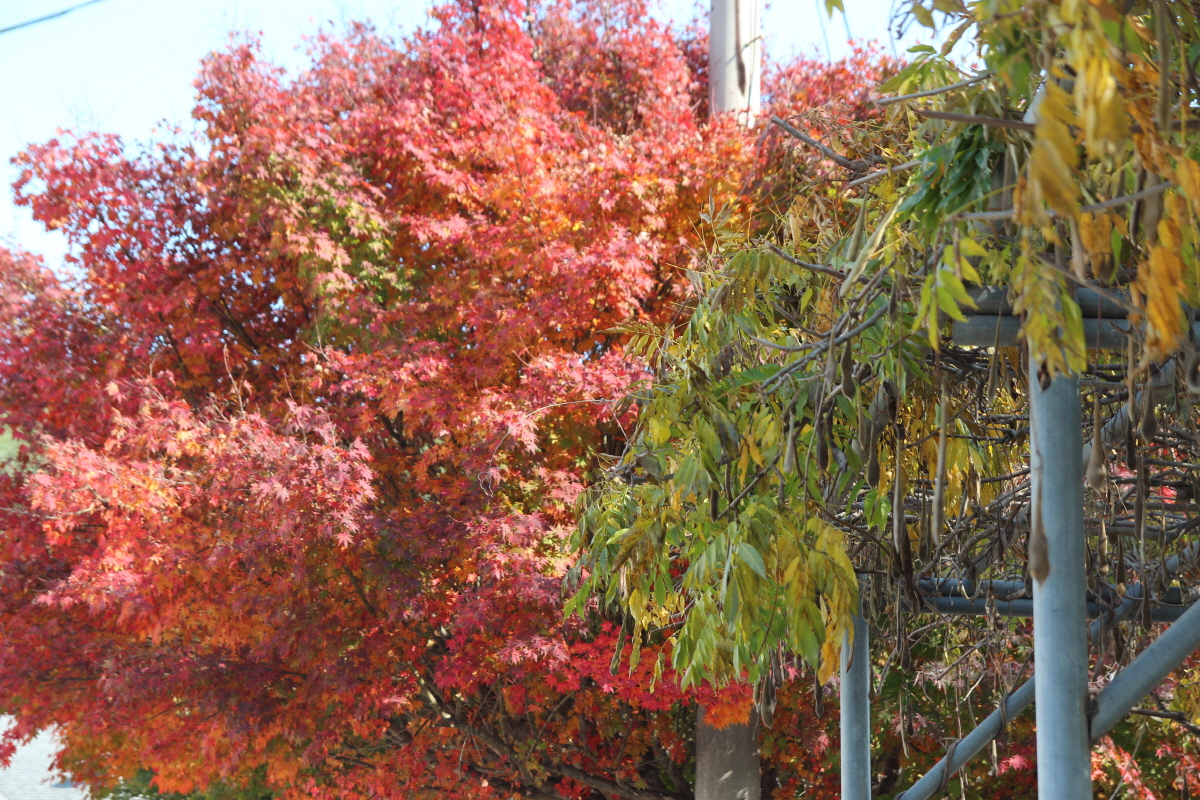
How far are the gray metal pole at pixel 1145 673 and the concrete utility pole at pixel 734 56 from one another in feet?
26.2

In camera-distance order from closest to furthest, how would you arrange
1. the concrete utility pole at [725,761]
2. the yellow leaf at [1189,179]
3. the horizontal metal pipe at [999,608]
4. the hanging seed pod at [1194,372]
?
1. the yellow leaf at [1189,179]
2. the hanging seed pod at [1194,372]
3. the horizontal metal pipe at [999,608]
4. the concrete utility pole at [725,761]

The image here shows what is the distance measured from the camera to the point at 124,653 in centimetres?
723

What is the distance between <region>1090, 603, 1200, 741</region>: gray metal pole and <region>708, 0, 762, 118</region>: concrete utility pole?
26.2ft

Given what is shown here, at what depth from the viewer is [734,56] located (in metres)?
9.44

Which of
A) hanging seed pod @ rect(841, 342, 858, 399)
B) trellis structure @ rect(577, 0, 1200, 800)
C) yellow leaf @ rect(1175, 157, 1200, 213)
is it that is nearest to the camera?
yellow leaf @ rect(1175, 157, 1200, 213)

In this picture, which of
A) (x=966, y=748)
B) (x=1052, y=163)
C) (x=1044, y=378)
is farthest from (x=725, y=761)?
(x=1052, y=163)

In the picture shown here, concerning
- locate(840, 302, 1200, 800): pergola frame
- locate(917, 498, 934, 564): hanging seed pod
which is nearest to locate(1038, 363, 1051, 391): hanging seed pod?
locate(840, 302, 1200, 800): pergola frame

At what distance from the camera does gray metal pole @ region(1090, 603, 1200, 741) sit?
174cm

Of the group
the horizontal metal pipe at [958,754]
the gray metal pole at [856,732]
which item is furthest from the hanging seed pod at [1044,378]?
the gray metal pole at [856,732]

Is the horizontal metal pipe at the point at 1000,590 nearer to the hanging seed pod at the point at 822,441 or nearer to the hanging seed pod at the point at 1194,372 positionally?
the hanging seed pod at the point at 822,441

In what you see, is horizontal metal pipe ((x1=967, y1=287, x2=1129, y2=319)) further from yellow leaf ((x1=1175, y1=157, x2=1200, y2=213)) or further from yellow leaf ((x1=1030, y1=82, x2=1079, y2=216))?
yellow leaf ((x1=1030, y1=82, x2=1079, y2=216))

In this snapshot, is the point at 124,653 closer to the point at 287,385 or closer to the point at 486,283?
the point at 287,385

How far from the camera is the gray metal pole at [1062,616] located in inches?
68.3

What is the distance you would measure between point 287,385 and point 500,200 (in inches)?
81.5
